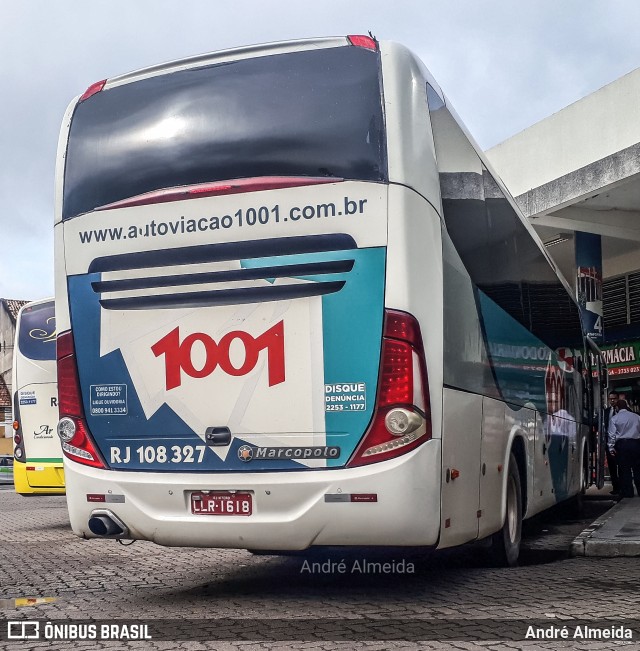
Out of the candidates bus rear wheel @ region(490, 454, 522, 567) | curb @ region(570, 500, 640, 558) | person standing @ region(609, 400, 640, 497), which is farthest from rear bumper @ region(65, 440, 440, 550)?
person standing @ region(609, 400, 640, 497)

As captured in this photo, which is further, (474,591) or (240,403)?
(474,591)

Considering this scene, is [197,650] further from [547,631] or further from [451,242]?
[451,242]

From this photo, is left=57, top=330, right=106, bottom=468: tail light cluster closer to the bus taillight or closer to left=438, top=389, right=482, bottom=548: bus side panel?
left=438, top=389, right=482, bottom=548: bus side panel

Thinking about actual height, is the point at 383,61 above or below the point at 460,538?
A: above

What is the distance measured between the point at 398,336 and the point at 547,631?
195cm

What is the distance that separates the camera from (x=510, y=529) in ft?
28.3

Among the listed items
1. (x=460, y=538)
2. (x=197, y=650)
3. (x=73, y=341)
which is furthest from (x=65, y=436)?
(x=460, y=538)

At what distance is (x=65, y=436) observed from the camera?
7207 mm

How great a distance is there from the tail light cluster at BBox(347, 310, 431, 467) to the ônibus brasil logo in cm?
69

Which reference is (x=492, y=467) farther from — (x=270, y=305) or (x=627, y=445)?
(x=627, y=445)

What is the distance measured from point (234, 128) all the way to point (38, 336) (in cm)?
952

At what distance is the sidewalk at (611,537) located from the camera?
9.23m

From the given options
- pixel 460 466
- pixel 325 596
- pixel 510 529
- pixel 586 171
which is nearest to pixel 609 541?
pixel 510 529

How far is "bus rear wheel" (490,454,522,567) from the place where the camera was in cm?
837
